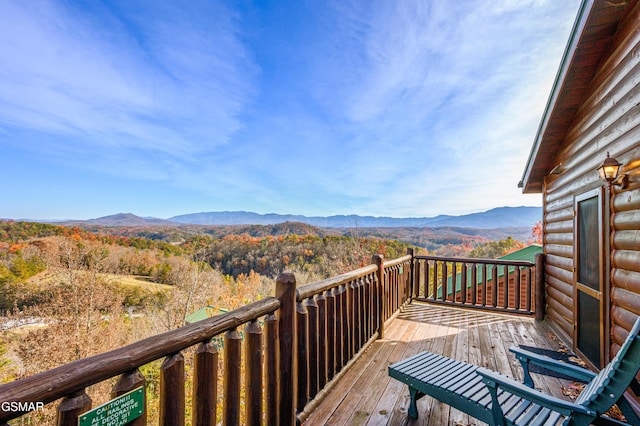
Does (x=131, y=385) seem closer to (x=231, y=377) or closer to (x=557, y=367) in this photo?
(x=231, y=377)

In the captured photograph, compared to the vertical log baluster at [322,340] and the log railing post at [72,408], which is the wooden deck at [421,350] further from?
the log railing post at [72,408]

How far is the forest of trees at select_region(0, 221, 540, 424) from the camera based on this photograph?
15.5 m

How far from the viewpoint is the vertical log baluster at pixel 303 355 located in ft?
6.85

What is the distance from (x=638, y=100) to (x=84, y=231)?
98.5ft

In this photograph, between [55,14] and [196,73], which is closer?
[55,14]

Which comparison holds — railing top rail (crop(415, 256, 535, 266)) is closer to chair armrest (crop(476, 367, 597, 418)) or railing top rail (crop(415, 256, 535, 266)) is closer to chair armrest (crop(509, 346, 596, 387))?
chair armrest (crop(509, 346, 596, 387))

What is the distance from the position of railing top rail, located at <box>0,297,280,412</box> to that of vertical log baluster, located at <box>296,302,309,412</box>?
2.29 feet

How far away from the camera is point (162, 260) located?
24984mm

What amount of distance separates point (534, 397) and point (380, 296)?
2189 millimetres

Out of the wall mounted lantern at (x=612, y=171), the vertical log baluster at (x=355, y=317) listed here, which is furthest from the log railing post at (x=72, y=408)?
the wall mounted lantern at (x=612, y=171)

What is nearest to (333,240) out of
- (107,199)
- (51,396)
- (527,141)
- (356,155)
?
(356,155)

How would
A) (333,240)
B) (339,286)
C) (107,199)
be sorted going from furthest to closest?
(107,199), (333,240), (339,286)

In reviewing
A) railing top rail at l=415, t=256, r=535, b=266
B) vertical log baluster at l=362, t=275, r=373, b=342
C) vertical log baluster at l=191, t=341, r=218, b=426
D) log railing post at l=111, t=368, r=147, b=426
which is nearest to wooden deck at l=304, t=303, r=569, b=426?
vertical log baluster at l=362, t=275, r=373, b=342

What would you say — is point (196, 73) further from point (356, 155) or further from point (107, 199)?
point (107, 199)
